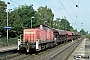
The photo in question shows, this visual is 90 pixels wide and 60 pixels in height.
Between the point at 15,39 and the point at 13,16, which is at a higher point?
the point at 13,16

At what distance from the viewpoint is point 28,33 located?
2766cm

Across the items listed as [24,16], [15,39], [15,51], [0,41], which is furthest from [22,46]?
[24,16]

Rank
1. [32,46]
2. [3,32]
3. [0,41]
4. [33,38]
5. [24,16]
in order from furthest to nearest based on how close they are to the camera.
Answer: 1. [24,16]
2. [3,32]
3. [0,41]
4. [33,38]
5. [32,46]

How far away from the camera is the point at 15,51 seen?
2820 centimetres

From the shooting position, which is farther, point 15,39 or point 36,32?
point 15,39

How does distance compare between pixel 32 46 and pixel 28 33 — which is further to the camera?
pixel 28 33

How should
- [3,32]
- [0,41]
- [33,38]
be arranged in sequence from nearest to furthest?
[33,38] < [0,41] < [3,32]

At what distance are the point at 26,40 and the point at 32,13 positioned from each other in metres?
46.7

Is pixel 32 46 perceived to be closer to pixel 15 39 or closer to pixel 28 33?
pixel 28 33

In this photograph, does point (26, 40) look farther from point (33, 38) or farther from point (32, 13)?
point (32, 13)

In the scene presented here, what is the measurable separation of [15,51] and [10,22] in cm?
2210

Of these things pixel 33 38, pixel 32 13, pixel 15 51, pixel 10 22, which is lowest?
pixel 15 51

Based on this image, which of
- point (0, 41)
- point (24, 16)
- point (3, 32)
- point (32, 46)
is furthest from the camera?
point (24, 16)

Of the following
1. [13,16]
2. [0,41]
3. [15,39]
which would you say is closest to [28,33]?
[0,41]
